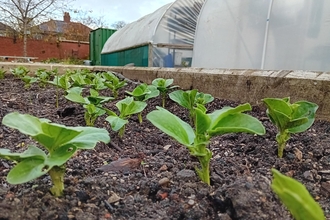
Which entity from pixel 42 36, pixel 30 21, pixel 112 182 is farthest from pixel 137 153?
pixel 42 36

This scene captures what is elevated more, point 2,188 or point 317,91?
point 317,91

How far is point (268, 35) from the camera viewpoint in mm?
2189

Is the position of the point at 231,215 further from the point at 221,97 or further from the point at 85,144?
the point at 221,97

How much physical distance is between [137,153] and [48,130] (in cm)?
36

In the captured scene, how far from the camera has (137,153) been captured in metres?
0.75

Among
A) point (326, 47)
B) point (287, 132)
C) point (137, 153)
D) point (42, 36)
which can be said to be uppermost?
point (42, 36)

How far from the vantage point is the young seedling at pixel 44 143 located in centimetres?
40

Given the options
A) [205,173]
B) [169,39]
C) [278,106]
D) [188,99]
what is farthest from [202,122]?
[169,39]

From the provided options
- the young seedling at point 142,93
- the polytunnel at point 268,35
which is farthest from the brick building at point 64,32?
the young seedling at point 142,93

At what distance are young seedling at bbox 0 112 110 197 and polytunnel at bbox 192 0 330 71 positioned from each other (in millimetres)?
1788

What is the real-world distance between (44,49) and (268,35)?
13762mm

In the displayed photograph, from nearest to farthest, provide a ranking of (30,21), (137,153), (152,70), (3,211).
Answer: (3,211)
(137,153)
(152,70)
(30,21)

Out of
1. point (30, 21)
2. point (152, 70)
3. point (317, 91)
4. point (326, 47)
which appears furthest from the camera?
point (30, 21)

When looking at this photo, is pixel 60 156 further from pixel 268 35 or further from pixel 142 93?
pixel 268 35
